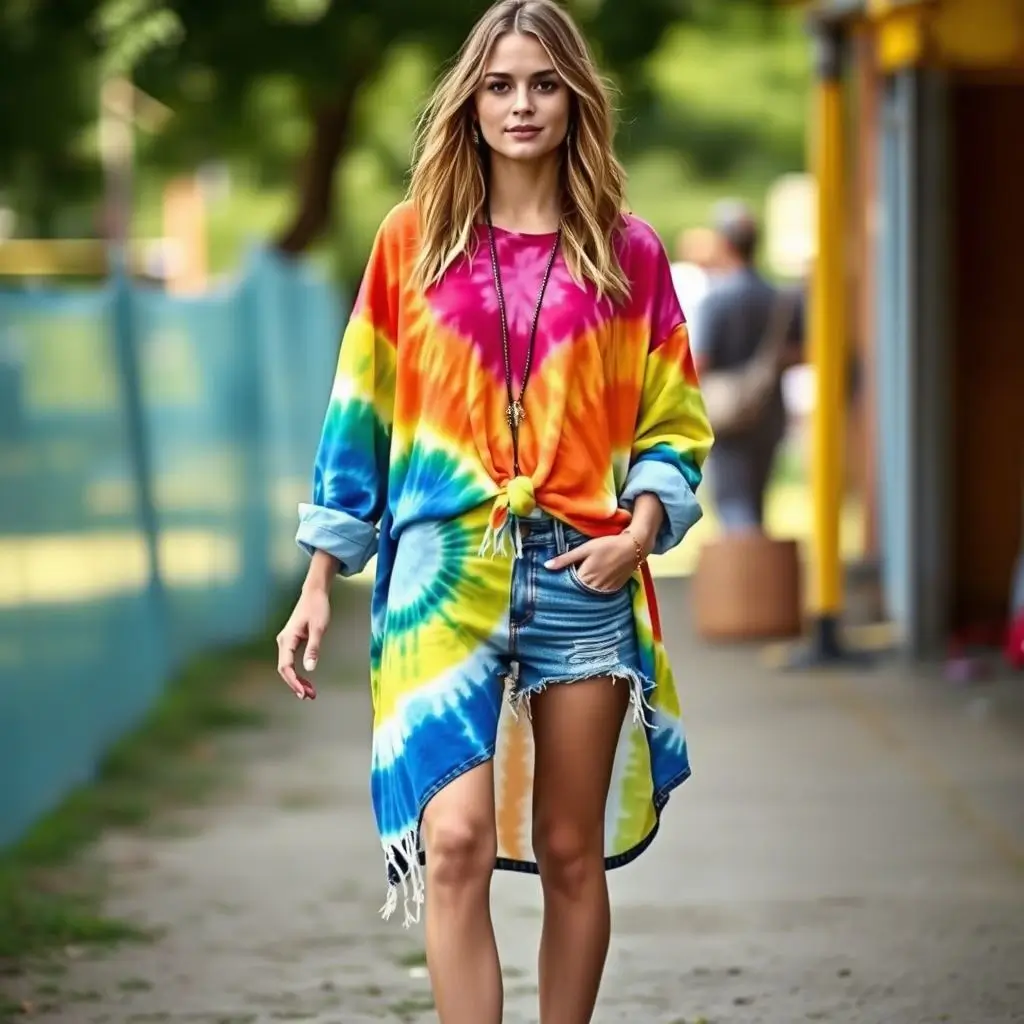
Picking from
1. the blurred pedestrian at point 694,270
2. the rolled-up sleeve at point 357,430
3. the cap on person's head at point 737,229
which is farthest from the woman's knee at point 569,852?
the blurred pedestrian at point 694,270

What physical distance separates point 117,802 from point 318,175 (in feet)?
31.4

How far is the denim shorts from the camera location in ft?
13.1

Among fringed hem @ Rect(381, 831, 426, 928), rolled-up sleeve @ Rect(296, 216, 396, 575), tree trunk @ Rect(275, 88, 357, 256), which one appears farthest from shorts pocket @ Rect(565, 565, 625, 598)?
tree trunk @ Rect(275, 88, 357, 256)

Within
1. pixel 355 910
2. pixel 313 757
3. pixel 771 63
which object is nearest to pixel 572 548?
pixel 355 910

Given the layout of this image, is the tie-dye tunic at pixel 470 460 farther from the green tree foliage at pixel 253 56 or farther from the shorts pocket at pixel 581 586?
the green tree foliage at pixel 253 56

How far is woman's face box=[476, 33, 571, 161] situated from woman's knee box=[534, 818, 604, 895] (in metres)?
1.08

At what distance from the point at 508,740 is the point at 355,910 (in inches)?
87.0

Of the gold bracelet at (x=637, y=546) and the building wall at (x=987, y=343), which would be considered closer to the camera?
the gold bracelet at (x=637, y=546)

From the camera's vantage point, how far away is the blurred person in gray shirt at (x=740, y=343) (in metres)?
11.6

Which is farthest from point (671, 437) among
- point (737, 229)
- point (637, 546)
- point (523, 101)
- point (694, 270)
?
point (694, 270)

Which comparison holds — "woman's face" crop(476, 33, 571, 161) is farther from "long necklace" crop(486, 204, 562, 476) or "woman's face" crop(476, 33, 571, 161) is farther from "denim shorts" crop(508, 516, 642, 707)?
"denim shorts" crop(508, 516, 642, 707)

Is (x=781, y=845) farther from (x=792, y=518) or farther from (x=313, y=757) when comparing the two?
(x=792, y=518)

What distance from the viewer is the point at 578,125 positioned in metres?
4.07

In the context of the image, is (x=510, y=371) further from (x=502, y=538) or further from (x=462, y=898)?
(x=462, y=898)
